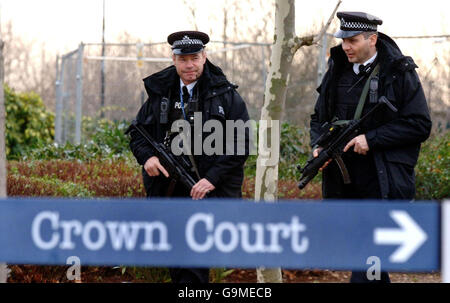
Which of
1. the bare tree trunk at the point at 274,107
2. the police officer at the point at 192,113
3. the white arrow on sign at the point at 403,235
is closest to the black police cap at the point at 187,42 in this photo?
the police officer at the point at 192,113

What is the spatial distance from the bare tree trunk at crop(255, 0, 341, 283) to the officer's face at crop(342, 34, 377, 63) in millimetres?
445

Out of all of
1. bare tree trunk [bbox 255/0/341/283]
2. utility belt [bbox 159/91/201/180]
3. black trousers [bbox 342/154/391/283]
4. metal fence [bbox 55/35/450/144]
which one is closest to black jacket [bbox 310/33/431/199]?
black trousers [bbox 342/154/391/283]

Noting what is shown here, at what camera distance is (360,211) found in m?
2.63

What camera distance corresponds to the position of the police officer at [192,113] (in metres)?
4.95

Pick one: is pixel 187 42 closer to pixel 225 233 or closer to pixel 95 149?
pixel 225 233

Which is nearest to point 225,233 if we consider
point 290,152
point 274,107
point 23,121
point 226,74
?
point 274,107

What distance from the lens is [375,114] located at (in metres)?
4.92

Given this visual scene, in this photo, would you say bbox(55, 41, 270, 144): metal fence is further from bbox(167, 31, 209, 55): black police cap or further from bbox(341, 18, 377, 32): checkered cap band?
bbox(341, 18, 377, 32): checkered cap band

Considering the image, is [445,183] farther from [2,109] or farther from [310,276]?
[2,109]

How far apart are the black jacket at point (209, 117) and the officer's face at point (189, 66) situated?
0.05 meters

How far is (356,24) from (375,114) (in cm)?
56

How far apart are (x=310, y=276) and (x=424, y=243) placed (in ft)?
15.0

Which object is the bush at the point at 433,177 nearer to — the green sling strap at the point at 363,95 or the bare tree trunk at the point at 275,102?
the bare tree trunk at the point at 275,102

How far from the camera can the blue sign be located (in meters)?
2.63
